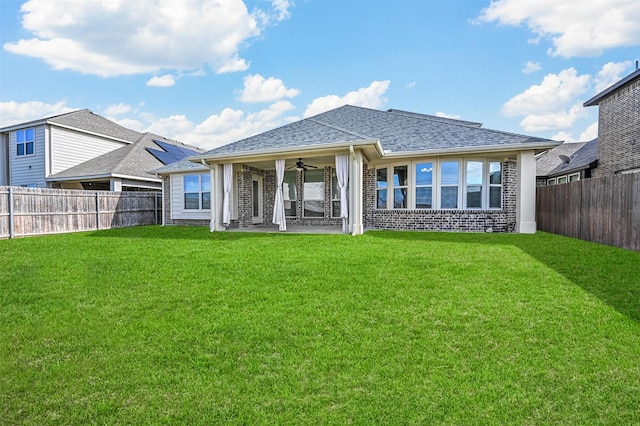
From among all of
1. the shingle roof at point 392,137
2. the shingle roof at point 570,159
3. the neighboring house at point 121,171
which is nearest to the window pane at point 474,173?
the shingle roof at point 392,137

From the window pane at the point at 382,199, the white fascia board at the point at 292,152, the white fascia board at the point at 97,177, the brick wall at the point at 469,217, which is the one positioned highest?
the white fascia board at the point at 292,152

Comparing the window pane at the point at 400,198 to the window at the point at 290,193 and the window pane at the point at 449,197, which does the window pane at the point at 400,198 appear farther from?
the window at the point at 290,193

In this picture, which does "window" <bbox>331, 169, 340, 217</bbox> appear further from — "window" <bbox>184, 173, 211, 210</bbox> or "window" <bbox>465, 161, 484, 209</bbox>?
"window" <bbox>184, 173, 211, 210</bbox>

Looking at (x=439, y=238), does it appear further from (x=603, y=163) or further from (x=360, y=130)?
(x=603, y=163)

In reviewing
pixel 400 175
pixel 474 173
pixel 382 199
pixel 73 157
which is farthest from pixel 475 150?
pixel 73 157

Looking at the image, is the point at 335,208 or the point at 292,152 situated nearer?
the point at 292,152

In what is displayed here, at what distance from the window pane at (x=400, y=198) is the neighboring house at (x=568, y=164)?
4719 mm

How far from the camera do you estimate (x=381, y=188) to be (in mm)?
12805

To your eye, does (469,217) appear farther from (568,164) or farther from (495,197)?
(568,164)

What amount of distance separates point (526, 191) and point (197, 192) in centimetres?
1304

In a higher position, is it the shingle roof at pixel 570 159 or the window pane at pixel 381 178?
the shingle roof at pixel 570 159

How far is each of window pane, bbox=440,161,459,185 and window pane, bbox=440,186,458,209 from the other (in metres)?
0.21

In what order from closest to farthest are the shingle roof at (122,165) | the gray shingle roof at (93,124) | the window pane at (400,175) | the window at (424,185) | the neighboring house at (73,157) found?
the window at (424,185), the window pane at (400,175), the shingle roof at (122,165), the neighboring house at (73,157), the gray shingle roof at (93,124)

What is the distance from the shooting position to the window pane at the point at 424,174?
11.9 metres
